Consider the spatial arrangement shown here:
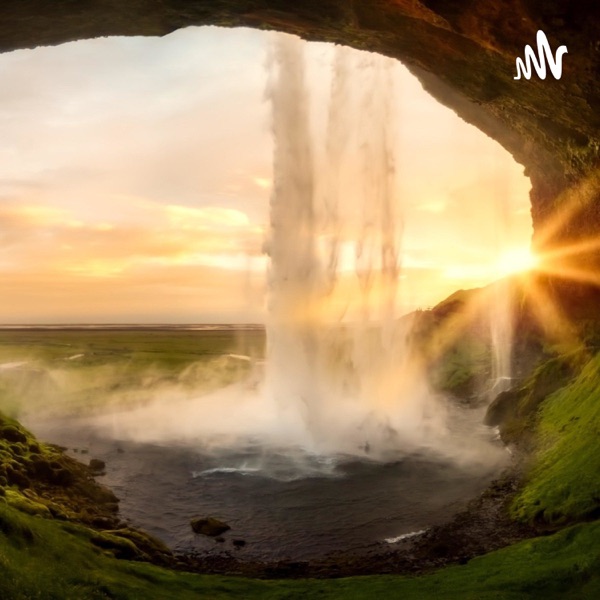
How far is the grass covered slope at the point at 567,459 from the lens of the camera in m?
28.1

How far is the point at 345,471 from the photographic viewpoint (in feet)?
134

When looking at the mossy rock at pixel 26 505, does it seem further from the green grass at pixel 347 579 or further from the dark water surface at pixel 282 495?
the dark water surface at pixel 282 495

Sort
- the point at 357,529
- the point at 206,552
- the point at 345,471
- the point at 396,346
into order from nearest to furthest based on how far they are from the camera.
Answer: the point at 206,552
the point at 357,529
the point at 345,471
the point at 396,346

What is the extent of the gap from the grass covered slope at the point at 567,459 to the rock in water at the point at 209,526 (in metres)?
17.0

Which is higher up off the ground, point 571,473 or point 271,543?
point 571,473

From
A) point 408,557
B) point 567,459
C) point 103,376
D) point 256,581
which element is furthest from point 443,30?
point 103,376

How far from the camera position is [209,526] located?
100ft

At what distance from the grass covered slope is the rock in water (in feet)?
55.7

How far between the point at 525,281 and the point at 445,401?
21.1 m

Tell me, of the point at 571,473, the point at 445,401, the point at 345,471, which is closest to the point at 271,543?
the point at 345,471

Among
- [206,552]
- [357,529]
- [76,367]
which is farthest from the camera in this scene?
[76,367]

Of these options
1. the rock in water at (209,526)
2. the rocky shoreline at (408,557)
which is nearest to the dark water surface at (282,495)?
the rock in water at (209,526)

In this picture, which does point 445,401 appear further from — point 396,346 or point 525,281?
point 525,281

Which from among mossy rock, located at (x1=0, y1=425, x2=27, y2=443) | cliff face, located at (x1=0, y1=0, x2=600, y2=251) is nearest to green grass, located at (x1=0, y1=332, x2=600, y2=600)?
mossy rock, located at (x1=0, y1=425, x2=27, y2=443)
